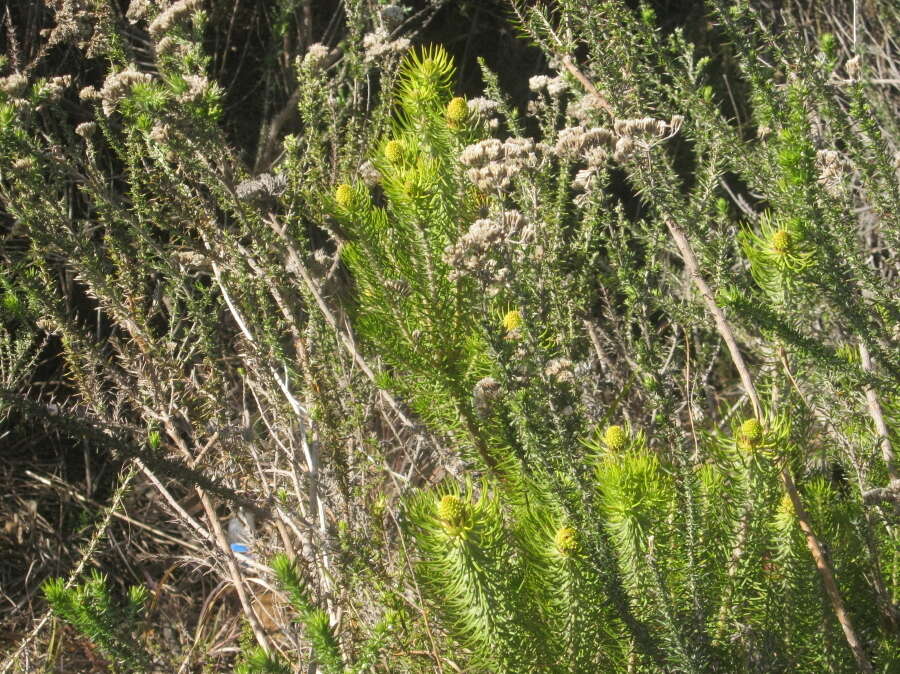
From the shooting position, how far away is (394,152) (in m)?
1.47

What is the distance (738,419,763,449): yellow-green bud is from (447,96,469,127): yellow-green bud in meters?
0.77

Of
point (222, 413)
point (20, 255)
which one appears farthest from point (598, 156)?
point (20, 255)

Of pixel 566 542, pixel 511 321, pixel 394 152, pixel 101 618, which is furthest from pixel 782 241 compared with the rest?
pixel 101 618

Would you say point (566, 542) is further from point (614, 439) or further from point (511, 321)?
point (511, 321)

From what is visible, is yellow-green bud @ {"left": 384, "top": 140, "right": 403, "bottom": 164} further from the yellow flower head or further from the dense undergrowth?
the yellow flower head

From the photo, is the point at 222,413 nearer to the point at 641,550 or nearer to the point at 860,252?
the point at 641,550

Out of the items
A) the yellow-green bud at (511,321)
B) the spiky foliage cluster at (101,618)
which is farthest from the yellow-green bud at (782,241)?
the spiky foliage cluster at (101,618)

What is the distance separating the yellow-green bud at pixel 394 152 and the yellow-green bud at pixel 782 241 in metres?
0.63

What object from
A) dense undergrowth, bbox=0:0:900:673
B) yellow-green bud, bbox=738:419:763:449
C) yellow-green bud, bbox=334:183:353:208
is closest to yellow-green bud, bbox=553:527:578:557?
dense undergrowth, bbox=0:0:900:673

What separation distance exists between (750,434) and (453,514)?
0.42 meters

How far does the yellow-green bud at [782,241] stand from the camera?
1234mm

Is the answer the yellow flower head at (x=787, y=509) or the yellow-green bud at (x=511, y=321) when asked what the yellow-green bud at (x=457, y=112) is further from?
the yellow flower head at (x=787, y=509)

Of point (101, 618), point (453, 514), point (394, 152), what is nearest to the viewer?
point (453, 514)

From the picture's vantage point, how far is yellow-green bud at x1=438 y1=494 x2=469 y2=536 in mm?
1066
